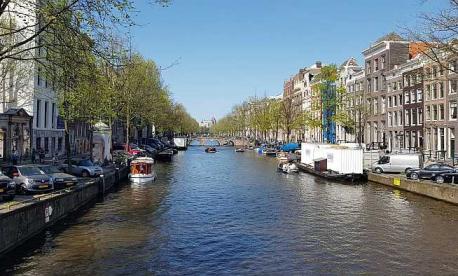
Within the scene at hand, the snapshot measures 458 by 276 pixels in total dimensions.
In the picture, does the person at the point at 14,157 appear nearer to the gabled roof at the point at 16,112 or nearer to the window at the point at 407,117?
the gabled roof at the point at 16,112

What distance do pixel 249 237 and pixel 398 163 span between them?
31.1m

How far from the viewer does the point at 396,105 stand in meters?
77.2

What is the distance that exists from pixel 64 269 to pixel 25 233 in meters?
4.95

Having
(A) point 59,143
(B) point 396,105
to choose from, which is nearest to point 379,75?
(B) point 396,105

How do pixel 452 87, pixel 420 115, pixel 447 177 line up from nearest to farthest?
pixel 447 177, pixel 452 87, pixel 420 115

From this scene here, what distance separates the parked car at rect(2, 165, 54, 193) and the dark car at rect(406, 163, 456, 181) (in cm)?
2969

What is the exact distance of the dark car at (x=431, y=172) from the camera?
4059cm

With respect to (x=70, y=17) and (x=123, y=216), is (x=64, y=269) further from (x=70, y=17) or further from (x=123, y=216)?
(x=123, y=216)

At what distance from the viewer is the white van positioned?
49125 mm

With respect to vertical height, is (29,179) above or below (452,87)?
below

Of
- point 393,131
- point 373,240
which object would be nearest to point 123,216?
point 373,240

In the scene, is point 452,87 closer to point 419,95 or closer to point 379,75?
point 419,95

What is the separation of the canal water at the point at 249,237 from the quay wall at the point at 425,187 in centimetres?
77

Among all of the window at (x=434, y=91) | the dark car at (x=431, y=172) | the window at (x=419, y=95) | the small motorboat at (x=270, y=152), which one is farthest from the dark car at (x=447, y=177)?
the small motorboat at (x=270, y=152)
